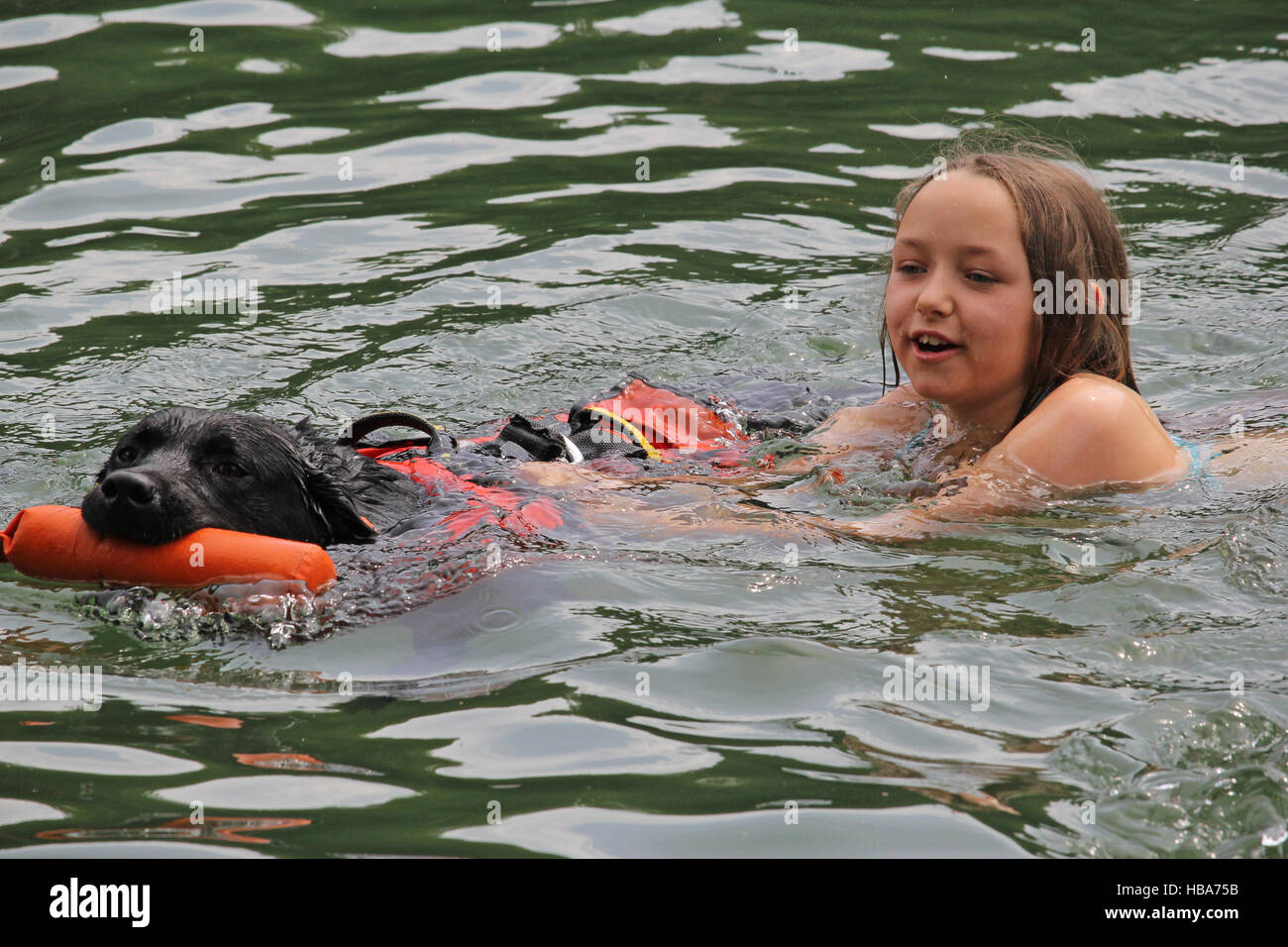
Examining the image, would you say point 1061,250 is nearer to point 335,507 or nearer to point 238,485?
point 335,507

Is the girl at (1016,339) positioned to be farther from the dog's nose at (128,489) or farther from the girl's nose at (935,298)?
the dog's nose at (128,489)

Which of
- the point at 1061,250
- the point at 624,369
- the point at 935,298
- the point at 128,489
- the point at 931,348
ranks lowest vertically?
the point at 624,369

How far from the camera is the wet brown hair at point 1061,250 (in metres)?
4.99

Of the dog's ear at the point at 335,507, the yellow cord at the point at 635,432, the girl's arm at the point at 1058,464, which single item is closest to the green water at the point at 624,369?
the girl's arm at the point at 1058,464

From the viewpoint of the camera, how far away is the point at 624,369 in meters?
7.21

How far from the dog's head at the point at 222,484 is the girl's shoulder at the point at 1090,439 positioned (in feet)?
7.34

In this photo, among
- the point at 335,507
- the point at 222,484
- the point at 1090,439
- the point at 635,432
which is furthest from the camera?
the point at 635,432

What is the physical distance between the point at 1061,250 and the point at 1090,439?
685mm

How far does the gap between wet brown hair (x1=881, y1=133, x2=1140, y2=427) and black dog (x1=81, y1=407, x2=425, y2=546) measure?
88.2 inches

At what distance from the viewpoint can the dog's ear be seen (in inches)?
183

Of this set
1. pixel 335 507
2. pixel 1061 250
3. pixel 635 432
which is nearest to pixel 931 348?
pixel 1061 250

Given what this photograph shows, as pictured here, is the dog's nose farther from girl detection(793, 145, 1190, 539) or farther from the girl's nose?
the girl's nose

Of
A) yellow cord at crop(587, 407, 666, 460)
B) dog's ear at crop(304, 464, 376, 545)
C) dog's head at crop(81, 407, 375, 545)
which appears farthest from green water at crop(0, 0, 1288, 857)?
yellow cord at crop(587, 407, 666, 460)
